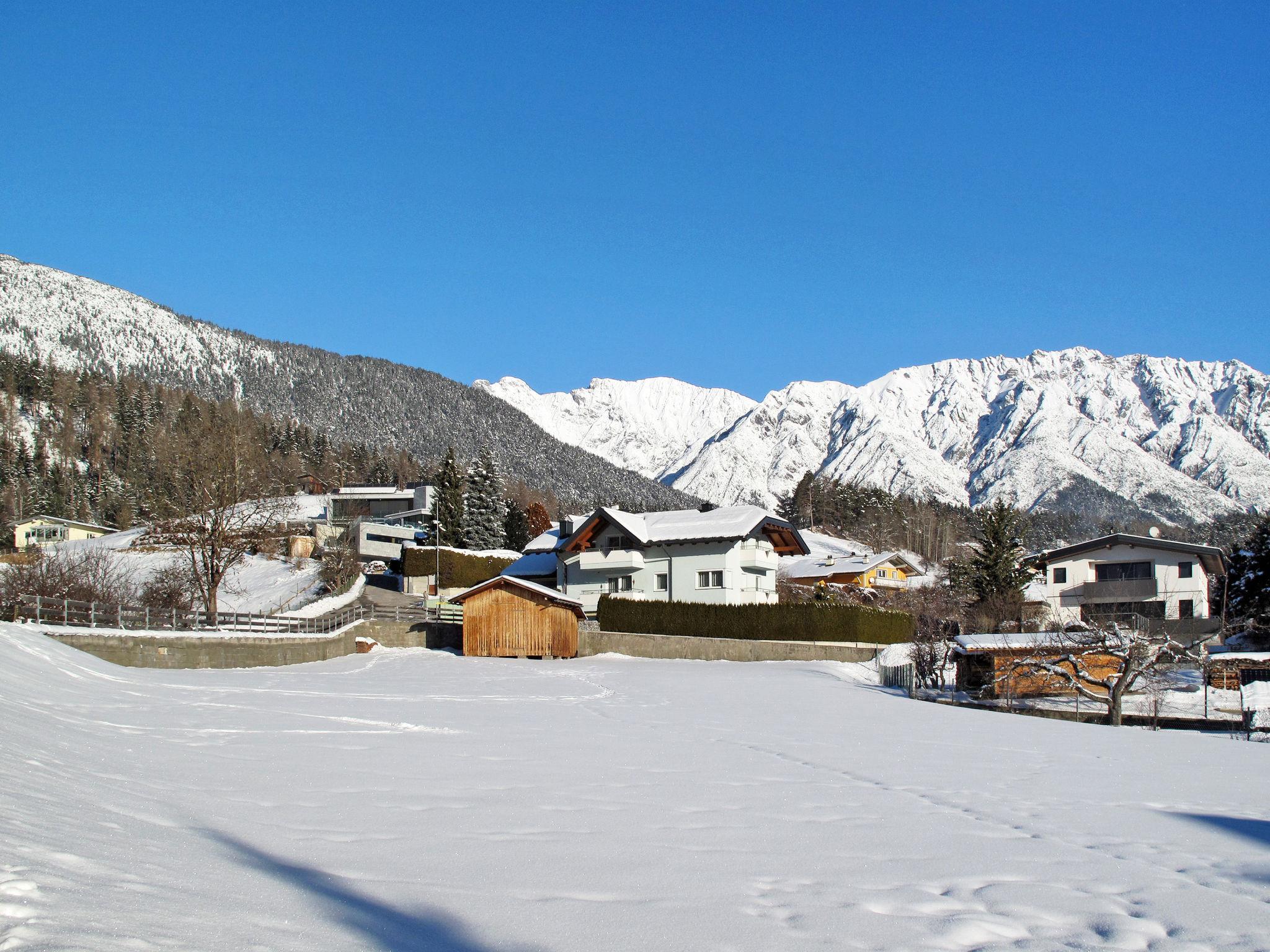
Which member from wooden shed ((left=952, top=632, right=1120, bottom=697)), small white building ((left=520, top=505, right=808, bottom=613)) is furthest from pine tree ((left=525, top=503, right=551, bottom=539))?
wooden shed ((left=952, top=632, right=1120, bottom=697))

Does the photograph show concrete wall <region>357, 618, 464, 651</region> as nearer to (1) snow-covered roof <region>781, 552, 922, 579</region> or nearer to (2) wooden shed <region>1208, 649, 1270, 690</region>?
(2) wooden shed <region>1208, 649, 1270, 690</region>

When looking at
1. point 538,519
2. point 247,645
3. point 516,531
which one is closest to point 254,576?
point 516,531

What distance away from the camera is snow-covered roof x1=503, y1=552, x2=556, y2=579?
198 feet

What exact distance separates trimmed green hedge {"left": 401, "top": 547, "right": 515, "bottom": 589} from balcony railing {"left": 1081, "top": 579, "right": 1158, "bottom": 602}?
128 ft

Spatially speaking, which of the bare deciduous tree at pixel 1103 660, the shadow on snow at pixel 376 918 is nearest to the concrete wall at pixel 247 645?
the shadow on snow at pixel 376 918

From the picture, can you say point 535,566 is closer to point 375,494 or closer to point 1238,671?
point 1238,671

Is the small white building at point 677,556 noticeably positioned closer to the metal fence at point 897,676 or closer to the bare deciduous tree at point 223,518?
the metal fence at point 897,676

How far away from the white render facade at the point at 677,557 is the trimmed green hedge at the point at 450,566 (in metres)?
12.6

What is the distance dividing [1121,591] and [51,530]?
99719mm

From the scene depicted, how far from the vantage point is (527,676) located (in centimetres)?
3388

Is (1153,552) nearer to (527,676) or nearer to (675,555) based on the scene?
(675,555)

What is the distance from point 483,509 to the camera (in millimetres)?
79500

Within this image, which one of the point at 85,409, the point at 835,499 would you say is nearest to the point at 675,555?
the point at 835,499

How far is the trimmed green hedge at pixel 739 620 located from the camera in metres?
45.4
